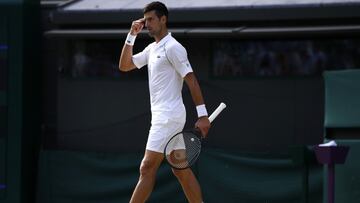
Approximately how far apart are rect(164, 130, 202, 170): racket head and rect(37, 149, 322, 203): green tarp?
325 cm

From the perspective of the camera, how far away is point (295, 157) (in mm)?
9070

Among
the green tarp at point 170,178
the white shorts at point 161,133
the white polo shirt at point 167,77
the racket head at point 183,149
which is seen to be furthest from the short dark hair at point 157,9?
the green tarp at point 170,178

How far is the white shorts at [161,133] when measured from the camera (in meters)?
8.11

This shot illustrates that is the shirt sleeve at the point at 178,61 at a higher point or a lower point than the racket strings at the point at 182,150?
higher

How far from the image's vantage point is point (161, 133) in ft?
26.7

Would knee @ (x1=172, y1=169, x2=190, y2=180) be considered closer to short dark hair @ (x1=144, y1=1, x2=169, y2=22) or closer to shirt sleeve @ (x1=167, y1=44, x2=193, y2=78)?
shirt sleeve @ (x1=167, y1=44, x2=193, y2=78)

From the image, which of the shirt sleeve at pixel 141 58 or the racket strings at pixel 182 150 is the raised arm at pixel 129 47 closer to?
the shirt sleeve at pixel 141 58

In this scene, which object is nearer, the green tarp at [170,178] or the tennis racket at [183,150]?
the tennis racket at [183,150]

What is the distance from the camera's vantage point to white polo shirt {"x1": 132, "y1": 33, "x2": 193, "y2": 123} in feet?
26.7

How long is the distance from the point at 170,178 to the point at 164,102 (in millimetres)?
3773

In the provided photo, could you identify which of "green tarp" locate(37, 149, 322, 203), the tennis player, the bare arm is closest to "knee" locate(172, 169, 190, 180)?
the tennis player

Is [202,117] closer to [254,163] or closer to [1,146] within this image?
[254,163]

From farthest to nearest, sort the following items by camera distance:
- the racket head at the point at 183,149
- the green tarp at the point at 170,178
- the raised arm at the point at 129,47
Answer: the green tarp at the point at 170,178 < the raised arm at the point at 129,47 < the racket head at the point at 183,149

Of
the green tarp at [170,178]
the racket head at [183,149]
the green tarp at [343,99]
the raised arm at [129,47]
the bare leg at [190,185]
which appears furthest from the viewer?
the green tarp at [170,178]
